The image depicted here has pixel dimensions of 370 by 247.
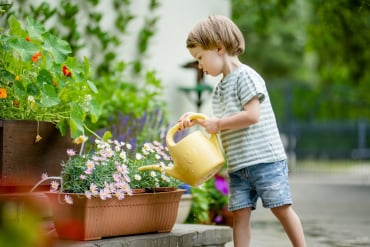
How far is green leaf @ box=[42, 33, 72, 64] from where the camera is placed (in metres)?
2.63

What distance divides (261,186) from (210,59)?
A: 1.77 ft

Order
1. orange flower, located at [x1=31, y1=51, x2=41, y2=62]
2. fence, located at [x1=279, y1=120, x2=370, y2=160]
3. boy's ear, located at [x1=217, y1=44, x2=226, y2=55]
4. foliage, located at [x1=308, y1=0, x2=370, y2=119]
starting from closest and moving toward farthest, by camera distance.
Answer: boy's ear, located at [x1=217, y1=44, x2=226, y2=55] → orange flower, located at [x1=31, y1=51, x2=41, y2=62] → foliage, located at [x1=308, y1=0, x2=370, y2=119] → fence, located at [x1=279, y1=120, x2=370, y2=160]

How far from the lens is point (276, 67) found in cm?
1970

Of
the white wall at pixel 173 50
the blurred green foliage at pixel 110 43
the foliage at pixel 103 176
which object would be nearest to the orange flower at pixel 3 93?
the foliage at pixel 103 176

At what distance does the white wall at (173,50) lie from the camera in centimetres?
548

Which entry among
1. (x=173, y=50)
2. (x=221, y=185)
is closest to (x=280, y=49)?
(x=173, y=50)

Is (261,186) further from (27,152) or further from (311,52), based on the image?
(311,52)

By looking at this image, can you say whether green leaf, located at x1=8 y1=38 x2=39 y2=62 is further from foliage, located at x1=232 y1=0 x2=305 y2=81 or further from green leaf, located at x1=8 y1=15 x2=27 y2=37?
foliage, located at x1=232 y1=0 x2=305 y2=81

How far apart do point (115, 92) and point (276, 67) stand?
15468 mm

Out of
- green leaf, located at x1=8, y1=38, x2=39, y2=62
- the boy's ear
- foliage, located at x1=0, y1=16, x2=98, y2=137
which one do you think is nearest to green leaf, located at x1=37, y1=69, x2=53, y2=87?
foliage, located at x1=0, y1=16, x2=98, y2=137

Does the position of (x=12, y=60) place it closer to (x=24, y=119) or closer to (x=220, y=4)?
(x=24, y=119)

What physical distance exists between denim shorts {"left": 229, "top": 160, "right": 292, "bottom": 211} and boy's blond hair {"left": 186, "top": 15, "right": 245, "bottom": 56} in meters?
0.50

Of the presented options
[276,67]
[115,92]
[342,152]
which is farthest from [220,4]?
[276,67]

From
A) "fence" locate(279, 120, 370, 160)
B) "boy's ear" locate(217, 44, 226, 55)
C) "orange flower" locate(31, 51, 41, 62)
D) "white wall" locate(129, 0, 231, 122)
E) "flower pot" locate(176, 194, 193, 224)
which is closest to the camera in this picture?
"boy's ear" locate(217, 44, 226, 55)
